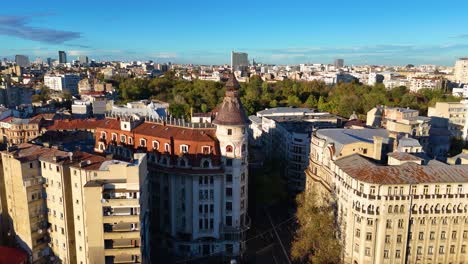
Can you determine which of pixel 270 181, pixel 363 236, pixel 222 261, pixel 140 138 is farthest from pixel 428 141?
pixel 140 138

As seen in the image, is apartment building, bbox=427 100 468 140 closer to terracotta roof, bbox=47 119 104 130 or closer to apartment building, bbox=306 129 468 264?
apartment building, bbox=306 129 468 264

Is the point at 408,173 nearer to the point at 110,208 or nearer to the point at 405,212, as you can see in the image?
the point at 405,212

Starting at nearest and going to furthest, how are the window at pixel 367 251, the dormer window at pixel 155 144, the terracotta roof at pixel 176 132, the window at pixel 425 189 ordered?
1. the window at pixel 425 189
2. the window at pixel 367 251
3. the terracotta roof at pixel 176 132
4. the dormer window at pixel 155 144

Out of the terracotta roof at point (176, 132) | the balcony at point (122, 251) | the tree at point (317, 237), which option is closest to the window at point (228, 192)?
the terracotta roof at point (176, 132)

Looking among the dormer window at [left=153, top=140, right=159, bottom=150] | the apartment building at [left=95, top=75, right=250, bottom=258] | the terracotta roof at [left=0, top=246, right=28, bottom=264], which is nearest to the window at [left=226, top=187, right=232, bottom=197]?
the apartment building at [left=95, top=75, right=250, bottom=258]

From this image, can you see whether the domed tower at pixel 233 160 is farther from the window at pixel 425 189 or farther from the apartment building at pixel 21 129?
the apartment building at pixel 21 129

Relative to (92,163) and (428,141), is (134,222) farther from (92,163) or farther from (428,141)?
(428,141)

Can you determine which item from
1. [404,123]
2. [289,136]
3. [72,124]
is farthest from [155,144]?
[404,123]
